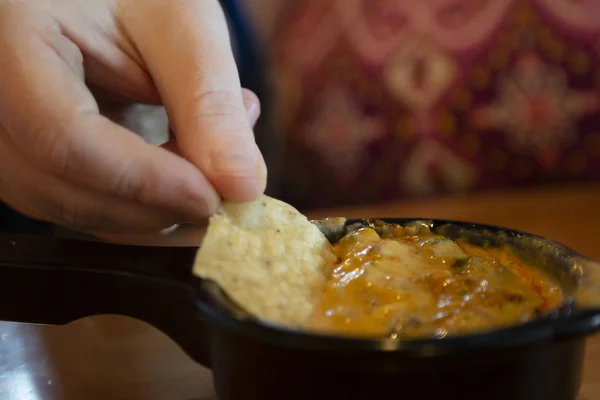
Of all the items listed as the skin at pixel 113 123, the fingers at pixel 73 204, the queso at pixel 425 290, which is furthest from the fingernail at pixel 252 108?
the queso at pixel 425 290

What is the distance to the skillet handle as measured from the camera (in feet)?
1.63

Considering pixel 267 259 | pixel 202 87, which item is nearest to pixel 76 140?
pixel 202 87

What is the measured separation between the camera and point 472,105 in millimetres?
1522

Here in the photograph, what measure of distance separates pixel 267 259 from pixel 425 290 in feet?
0.42

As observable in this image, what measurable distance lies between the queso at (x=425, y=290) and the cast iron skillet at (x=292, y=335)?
0.03 m

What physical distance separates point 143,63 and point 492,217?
28.3 inches

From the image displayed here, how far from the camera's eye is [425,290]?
47 centimetres

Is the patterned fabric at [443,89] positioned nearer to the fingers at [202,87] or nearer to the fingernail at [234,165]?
the fingers at [202,87]

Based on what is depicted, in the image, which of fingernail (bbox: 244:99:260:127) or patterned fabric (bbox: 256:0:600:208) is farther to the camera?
patterned fabric (bbox: 256:0:600:208)

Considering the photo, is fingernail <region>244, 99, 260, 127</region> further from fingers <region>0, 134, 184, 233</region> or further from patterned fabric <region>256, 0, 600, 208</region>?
patterned fabric <region>256, 0, 600, 208</region>

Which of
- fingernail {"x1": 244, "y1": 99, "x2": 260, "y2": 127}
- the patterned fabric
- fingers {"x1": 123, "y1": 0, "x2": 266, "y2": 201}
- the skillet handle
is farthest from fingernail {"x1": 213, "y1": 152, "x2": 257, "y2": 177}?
the patterned fabric

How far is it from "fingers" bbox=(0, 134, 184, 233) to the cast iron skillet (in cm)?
13

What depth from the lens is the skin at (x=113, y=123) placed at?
0.61m

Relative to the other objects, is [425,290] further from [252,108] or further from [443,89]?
[443,89]
